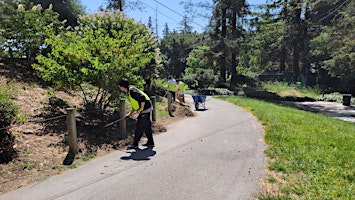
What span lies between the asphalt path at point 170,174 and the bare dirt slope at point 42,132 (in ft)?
1.32

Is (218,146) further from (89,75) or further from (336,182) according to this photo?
(89,75)

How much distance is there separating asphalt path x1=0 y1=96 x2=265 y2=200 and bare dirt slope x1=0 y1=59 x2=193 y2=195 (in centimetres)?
40

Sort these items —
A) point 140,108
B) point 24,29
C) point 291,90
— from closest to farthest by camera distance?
point 140,108 → point 24,29 → point 291,90

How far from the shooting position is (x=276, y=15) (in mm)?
32875

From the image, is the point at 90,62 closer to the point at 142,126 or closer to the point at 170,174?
the point at 142,126

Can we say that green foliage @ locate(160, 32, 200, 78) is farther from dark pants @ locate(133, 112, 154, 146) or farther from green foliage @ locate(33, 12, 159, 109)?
dark pants @ locate(133, 112, 154, 146)

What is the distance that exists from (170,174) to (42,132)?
11.7 ft

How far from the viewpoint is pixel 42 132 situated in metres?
6.60

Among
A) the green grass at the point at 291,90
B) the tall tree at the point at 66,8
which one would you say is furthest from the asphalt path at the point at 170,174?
the green grass at the point at 291,90

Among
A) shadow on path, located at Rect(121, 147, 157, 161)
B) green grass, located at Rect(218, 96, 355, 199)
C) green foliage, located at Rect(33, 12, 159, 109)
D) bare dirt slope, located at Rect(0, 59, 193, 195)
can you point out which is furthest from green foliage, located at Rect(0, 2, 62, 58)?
green grass, located at Rect(218, 96, 355, 199)

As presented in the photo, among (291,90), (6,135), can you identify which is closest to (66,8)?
(6,135)

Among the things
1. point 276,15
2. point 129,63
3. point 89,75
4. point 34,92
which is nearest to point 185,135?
point 129,63

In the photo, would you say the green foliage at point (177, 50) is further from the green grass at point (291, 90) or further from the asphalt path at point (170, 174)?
the asphalt path at point (170, 174)

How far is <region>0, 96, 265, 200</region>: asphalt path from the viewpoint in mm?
4203
